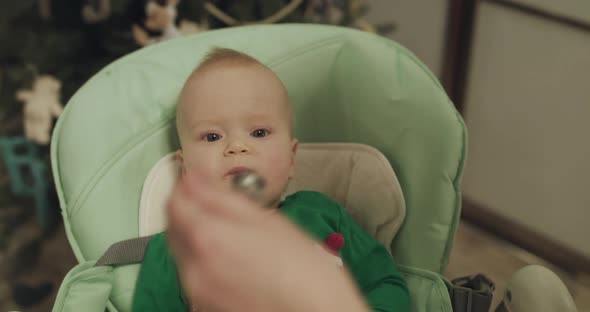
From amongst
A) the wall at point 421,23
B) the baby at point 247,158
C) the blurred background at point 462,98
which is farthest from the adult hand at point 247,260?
the wall at point 421,23

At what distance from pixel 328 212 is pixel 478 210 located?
102 cm

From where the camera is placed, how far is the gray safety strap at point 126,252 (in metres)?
0.91

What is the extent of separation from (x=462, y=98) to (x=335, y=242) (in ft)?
3.32

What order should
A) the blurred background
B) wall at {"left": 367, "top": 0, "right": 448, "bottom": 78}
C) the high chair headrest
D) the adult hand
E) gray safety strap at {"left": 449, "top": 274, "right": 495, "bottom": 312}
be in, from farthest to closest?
wall at {"left": 367, "top": 0, "right": 448, "bottom": 78}
the blurred background
the high chair headrest
gray safety strap at {"left": 449, "top": 274, "right": 495, "bottom": 312}
the adult hand

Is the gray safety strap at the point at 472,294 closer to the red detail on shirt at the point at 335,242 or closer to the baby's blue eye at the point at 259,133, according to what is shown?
the red detail on shirt at the point at 335,242

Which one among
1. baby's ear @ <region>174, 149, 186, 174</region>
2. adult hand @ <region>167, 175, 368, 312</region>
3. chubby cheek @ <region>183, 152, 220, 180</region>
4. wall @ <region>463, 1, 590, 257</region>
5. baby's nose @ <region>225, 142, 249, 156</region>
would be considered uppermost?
adult hand @ <region>167, 175, 368, 312</region>

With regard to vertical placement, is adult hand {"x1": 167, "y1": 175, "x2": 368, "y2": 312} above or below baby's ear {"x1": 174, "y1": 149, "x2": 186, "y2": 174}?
above

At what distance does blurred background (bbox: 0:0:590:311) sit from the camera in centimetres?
148

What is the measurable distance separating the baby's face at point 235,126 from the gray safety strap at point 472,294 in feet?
0.96

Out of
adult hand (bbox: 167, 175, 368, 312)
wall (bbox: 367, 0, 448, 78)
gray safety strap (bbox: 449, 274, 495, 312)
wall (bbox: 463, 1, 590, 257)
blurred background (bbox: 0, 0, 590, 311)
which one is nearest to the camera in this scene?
adult hand (bbox: 167, 175, 368, 312)

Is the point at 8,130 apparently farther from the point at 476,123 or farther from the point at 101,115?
the point at 476,123

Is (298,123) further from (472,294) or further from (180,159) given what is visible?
(472,294)

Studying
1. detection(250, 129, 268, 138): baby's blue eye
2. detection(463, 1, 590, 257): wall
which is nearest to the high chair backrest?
detection(250, 129, 268, 138): baby's blue eye

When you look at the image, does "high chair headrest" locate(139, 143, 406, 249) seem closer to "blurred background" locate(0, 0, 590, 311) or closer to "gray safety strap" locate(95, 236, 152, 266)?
"gray safety strap" locate(95, 236, 152, 266)
